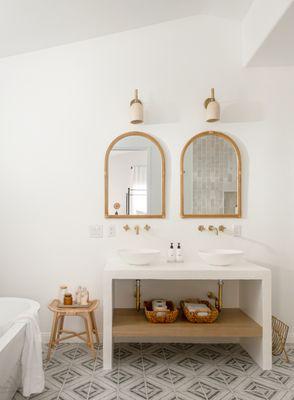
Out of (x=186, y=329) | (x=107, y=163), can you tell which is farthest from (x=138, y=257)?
(x=107, y=163)

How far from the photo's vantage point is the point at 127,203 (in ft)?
10.7

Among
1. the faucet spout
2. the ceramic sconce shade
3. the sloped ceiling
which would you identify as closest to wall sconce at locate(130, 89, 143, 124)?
the ceramic sconce shade

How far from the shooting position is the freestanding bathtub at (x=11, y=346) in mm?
1894

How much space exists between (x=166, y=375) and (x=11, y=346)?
1.20 metres

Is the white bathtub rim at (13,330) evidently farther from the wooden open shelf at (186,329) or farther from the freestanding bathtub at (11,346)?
the wooden open shelf at (186,329)

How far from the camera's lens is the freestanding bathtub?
74.5 inches

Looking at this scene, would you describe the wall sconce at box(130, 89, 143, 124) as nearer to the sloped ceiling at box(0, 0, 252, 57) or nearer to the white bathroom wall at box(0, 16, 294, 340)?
the white bathroom wall at box(0, 16, 294, 340)

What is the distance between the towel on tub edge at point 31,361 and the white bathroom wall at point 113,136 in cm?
99

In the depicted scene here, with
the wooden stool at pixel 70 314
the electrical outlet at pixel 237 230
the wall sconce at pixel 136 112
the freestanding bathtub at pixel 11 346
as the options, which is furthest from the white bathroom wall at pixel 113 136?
the freestanding bathtub at pixel 11 346

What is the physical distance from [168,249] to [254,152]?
121 cm

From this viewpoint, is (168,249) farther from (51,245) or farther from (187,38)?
(187,38)

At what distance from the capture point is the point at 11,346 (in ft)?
6.47

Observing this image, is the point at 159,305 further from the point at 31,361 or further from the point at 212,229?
the point at 31,361

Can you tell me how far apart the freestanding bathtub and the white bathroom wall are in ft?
1.99
